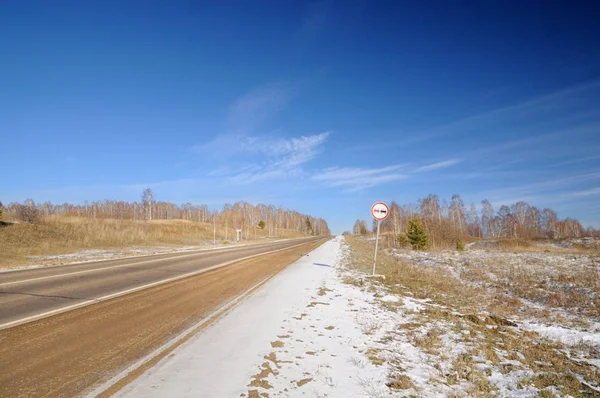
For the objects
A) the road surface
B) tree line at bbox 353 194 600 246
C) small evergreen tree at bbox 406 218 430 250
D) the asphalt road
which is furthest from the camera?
tree line at bbox 353 194 600 246

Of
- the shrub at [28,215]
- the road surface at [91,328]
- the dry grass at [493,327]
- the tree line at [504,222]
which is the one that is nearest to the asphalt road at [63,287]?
the road surface at [91,328]

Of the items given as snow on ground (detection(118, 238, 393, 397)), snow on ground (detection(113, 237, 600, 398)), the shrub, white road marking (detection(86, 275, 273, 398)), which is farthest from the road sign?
the shrub

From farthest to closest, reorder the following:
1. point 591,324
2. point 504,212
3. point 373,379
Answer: point 504,212 → point 591,324 → point 373,379

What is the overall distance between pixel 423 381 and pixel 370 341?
1506 mm

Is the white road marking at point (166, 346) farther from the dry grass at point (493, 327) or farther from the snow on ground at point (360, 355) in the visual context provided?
the dry grass at point (493, 327)

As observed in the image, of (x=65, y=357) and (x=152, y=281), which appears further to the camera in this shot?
(x=152, y=281)

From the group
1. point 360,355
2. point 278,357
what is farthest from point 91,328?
point 360,355

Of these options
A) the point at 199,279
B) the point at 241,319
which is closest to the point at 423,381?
the point at 241,319

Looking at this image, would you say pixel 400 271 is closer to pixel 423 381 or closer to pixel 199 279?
pixel 199 279

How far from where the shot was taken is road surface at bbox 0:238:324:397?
4.04 metres

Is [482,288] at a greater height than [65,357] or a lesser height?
lesser

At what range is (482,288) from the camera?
13.0 metres

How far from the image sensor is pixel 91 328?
236 inches

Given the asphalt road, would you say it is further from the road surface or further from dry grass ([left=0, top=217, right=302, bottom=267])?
dry grass ([left=0, top=217, right=302, bottom=267])
